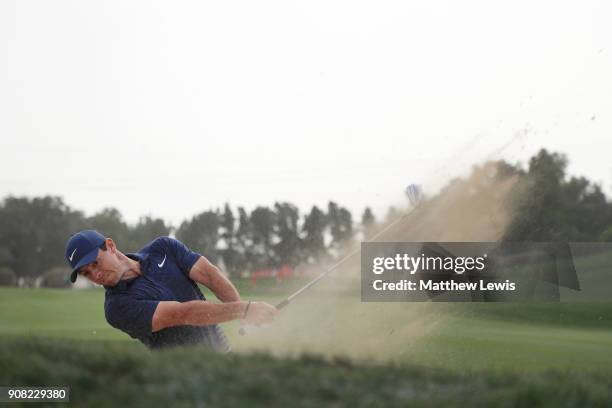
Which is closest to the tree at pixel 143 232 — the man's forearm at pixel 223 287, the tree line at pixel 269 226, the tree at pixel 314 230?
the tree line at pixel 269 226

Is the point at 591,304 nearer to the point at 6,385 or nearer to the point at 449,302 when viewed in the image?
the point at 449,302

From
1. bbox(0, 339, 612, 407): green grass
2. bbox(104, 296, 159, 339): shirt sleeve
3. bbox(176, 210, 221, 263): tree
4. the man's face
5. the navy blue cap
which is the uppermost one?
bbox(176, 210, 221, 263): tree

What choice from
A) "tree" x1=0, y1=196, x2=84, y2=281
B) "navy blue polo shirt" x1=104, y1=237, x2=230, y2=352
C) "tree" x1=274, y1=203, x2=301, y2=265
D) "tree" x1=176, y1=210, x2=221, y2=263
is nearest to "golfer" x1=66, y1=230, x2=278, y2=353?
"navy blue polo shirt" x1=104, y1=237, x2=230, y2=352

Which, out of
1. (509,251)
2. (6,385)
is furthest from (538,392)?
(509,251)

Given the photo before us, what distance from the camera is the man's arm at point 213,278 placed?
7684mm

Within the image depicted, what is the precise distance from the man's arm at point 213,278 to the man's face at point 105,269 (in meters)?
0.67

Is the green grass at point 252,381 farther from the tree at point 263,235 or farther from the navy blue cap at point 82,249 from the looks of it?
the tree at point 263,235

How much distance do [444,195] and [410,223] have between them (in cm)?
113

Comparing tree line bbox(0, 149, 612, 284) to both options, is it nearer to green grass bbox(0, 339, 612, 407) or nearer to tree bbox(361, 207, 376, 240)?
tree bbox(361, 207, 376, 240)

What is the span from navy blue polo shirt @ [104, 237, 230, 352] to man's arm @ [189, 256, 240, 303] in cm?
6

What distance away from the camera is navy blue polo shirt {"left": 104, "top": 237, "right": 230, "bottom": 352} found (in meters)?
7.57

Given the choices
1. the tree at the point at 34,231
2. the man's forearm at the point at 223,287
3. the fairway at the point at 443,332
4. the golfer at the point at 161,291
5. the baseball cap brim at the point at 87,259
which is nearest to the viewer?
the baseball cap brim at the point at 87,259

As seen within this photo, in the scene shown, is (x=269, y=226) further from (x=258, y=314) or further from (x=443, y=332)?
(x=258, y=314)

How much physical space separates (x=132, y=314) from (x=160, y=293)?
308 mm
